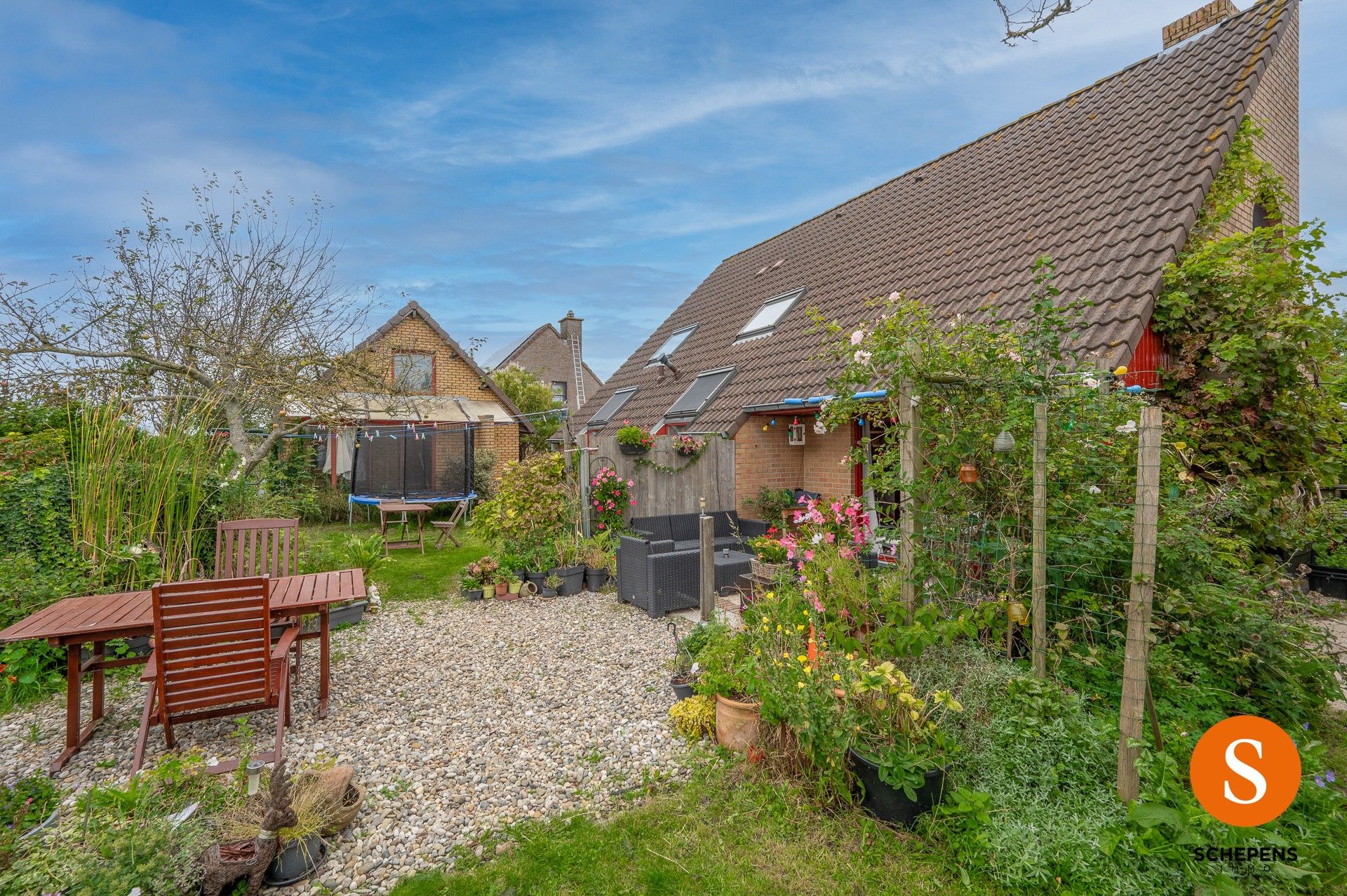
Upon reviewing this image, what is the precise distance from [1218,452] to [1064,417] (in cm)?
287

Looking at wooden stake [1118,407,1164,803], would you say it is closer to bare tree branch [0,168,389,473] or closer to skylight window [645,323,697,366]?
bare tree branch [0,168,389,473]

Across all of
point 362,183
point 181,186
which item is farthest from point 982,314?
point 181,186

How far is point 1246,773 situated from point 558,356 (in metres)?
30.7

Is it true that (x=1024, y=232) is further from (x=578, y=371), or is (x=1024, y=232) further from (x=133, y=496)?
(x=578, y=371)

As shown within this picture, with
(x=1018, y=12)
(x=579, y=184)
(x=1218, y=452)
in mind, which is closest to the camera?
(x=1018, y=12)

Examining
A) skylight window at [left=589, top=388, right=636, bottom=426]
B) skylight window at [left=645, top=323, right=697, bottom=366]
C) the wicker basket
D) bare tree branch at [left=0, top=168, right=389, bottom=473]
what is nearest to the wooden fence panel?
the wicker basket

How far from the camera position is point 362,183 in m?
10.4

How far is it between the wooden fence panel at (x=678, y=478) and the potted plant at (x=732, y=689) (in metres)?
4.90

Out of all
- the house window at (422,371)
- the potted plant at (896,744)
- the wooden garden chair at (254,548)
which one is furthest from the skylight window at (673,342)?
the potted plant at (896,744)

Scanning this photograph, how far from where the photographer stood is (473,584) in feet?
26.2

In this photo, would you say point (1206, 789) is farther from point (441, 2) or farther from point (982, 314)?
point (441, 2)

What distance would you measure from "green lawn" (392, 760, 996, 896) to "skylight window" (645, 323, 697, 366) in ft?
34.9

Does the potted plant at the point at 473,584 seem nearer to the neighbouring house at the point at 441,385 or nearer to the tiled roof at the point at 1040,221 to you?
the tiled roof at the point at 1040,221

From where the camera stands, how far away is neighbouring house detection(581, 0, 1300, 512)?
6.17 meters
